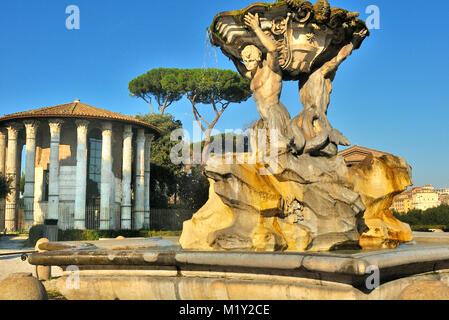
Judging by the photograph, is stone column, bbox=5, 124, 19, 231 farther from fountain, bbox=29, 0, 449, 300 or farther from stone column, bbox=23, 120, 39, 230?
fountain, bbox=29, 0, 449, 300

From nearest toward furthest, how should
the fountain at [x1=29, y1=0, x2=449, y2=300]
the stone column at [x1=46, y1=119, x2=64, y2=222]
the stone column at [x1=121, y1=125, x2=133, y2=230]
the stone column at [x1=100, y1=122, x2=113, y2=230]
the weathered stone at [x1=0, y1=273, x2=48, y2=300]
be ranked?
1. the fountain at [x1=29, y1=0, x2=449, y2=300]
2. the weathered stone at [x1=0, y1=273, x2=48, y2=300]
3. the stone column at [x1=46, y1=119, x2=64, y2=222]
4. the stone column at [x1=100, y1=122, x2=113, y2=230]
5. the stone column at [x1=121, y1=125, x2=133, y2=230]

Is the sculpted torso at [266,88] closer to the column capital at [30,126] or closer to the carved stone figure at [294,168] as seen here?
the carved stone figure at [294,168]

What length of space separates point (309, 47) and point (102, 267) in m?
4.92

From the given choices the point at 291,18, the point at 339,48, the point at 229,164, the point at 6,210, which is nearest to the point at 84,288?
the point at 229,164

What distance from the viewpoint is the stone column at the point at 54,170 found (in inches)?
1086

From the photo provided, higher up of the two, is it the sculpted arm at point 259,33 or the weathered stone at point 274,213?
the sculpted arm at point 259,33

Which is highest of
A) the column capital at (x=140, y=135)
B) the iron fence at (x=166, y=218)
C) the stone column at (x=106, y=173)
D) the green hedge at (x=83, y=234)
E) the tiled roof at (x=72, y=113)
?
the tiled roof at (x=72, y=113)

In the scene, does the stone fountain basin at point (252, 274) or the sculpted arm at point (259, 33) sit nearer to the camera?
the stone fountain basin at point (252, 274)

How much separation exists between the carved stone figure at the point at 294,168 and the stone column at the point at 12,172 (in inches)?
970

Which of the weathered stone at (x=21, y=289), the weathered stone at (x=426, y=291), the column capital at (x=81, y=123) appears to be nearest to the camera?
the weathered stone at (x=426, y=291)

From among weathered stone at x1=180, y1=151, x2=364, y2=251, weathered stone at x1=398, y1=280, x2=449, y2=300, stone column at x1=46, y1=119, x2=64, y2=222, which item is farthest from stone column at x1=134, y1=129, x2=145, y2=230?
weathered stone at x1=398, y1=280, x2=449, y2=300

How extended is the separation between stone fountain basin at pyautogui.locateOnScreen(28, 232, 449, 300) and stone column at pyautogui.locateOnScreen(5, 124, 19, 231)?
2545cm

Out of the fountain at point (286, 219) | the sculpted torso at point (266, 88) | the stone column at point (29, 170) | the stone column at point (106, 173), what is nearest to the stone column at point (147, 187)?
the stone column at point (106, 173)

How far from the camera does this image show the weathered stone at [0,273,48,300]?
474 cm
